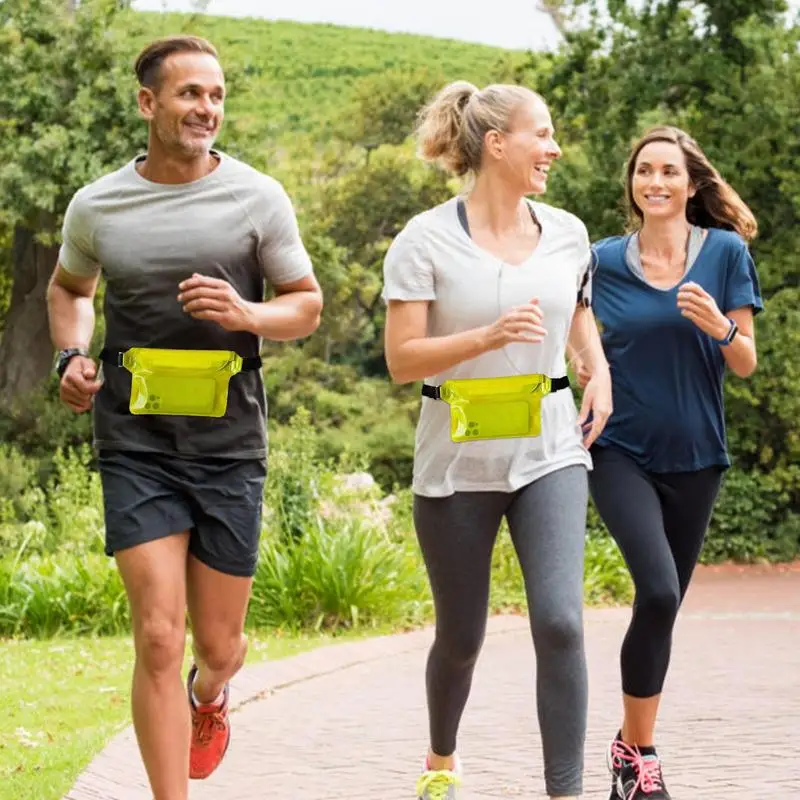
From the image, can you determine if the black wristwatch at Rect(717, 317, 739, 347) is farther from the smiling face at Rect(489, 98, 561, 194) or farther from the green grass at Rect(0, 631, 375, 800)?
the green grass at Rect(0, 631, 375, 800)

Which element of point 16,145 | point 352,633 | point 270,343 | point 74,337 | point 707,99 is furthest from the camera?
point 270,343

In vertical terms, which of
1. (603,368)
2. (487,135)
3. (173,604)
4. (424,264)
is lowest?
(173,604)

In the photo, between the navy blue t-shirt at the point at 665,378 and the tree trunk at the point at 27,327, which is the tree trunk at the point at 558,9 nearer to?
the tree trunk at the point at 27,327

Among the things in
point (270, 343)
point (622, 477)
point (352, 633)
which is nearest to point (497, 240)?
point (622, 477)

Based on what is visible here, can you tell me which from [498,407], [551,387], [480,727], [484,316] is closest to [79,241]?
[484,316]

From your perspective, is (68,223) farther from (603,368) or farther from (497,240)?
(603,368)

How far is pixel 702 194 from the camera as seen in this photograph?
19.2ft

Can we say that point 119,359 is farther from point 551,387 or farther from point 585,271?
point 585,271

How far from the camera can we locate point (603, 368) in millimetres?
5246

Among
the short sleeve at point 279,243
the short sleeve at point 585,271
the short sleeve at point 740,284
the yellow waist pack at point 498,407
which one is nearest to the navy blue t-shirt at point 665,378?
the short sleeve at point 740,284

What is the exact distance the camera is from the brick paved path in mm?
6070

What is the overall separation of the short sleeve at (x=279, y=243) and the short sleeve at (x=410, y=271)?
0.24 meters

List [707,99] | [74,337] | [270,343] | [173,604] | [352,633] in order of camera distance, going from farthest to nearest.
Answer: [270,343] < [707,99] < [352,633] < [74,337] < [173,604]

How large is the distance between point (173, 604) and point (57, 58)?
19885 mm
